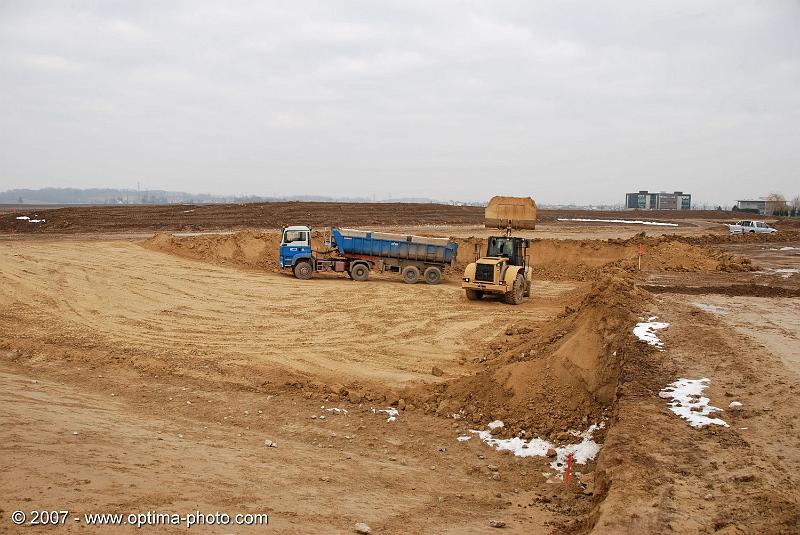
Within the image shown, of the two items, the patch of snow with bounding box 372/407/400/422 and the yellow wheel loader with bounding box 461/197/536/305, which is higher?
the yellow wheel loader with bounding box 461/197/536/305

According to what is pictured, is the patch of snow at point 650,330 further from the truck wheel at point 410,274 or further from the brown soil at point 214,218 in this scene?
the brown soil at point 214,218

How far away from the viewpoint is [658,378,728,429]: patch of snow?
7.69 metres

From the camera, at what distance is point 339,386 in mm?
11375

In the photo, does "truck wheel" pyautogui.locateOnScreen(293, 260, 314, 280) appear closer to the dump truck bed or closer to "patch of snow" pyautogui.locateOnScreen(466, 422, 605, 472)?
the dump truck bed

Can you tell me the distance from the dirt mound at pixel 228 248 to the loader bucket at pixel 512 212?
41.0ft

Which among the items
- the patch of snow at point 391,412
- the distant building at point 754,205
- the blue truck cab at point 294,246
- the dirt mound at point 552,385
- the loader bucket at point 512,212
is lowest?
the patch of snow at point 391,412

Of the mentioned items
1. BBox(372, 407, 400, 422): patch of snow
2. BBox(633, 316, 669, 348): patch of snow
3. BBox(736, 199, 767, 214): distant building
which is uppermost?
BBox(736, 199, 767, 214): distant building

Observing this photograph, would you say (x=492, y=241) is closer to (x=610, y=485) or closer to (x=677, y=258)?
(x=677, y=258)

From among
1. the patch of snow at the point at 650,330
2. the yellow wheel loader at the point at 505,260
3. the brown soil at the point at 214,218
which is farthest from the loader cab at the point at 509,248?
the brown soil at the point at 214,218

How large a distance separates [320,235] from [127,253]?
Result: 847cm

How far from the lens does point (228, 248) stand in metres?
31.9

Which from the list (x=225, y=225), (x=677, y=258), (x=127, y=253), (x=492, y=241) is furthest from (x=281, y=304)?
(x=225, y=225)

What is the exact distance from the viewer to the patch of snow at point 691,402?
7.69 m

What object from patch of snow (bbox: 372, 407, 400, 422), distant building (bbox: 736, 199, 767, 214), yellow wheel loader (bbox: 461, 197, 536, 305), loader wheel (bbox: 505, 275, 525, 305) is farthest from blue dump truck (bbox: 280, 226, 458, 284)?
distant building (bbox: 736, 199, 767, 214)
